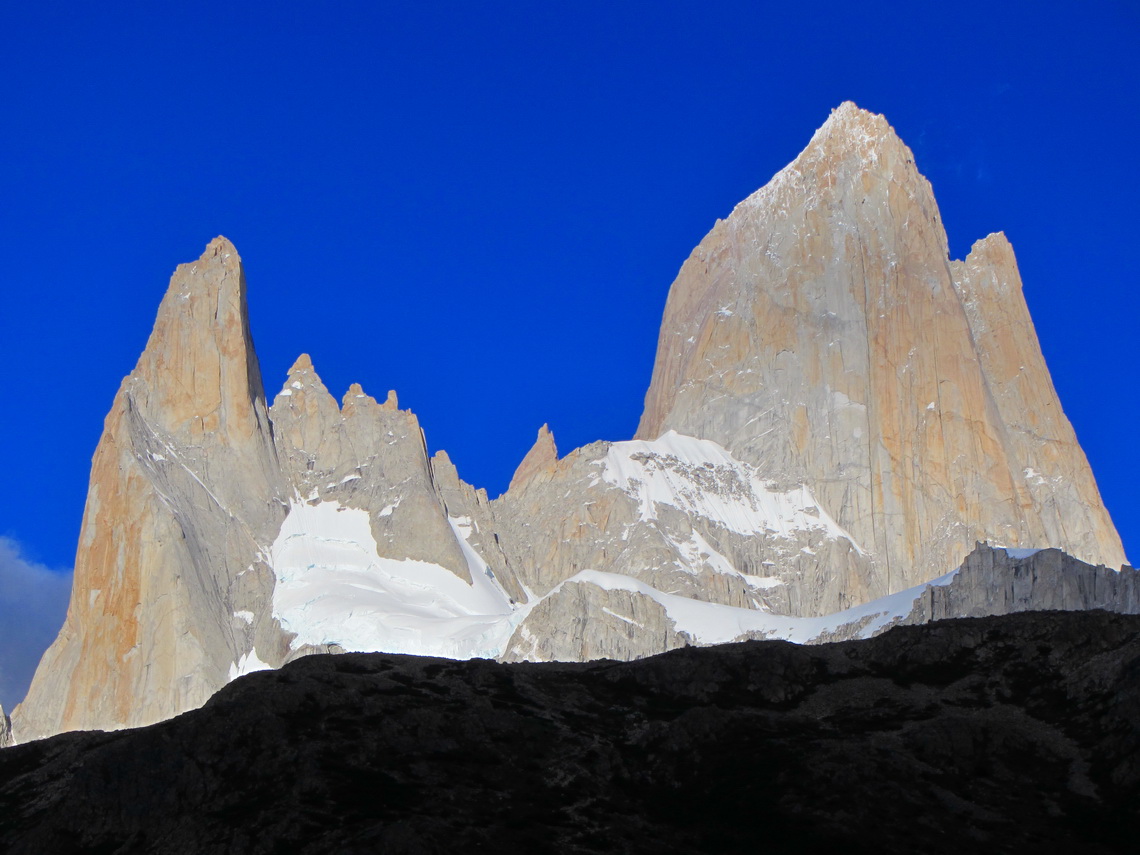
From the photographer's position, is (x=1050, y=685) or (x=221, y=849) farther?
(x=1050, y=685)

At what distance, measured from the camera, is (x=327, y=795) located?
69.8m

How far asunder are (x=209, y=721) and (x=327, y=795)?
1009 cm

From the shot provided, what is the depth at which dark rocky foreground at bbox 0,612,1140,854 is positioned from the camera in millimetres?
66562

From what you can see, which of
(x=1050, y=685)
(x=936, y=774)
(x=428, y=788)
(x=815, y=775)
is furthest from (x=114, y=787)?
(x=1050, y=685)

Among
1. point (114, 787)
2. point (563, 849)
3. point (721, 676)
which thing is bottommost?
point (563, 849)

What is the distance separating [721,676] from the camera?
93.6 meters

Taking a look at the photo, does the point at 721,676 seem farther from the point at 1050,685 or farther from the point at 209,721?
the point at 209,721

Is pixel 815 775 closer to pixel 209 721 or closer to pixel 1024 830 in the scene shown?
pixel 1024 830

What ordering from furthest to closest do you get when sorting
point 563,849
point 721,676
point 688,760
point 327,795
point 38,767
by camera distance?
point 721,676 → point 38,767 → point 688,760 → point 327,795 → point 563,849

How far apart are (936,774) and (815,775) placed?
6110 millimetres

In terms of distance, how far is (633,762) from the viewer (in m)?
77.0

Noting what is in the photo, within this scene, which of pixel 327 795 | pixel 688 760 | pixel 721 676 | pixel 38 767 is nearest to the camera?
pixel 327 795

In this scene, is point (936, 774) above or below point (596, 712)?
below

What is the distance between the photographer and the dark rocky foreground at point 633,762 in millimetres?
66562
